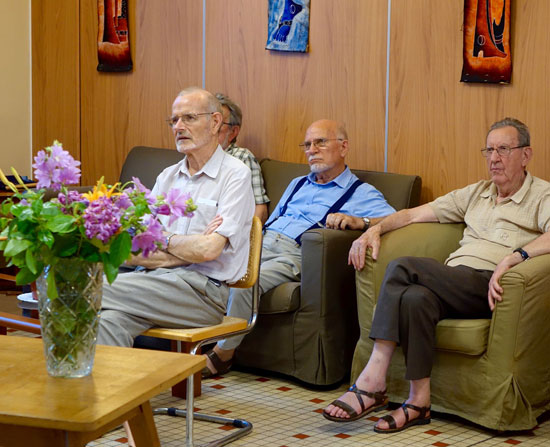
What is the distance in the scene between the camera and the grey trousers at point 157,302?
11.2ft

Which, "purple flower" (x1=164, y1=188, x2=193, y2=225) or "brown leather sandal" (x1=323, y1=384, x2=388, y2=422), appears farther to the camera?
"brown leather sandal" (x1=323, y1=384, x2=388, y2=422)

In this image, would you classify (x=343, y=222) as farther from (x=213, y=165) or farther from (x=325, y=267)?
(x=213, y=165)

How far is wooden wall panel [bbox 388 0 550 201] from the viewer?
14.0 feet

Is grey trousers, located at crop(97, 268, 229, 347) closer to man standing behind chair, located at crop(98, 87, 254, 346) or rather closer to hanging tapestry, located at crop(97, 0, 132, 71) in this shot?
man standing behind chair, located at crop(98, 87, 254, 346)

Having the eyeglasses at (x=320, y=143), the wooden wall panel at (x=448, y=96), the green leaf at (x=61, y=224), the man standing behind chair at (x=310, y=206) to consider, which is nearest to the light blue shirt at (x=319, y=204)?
the man standing behind chair at (x=310, y=206)

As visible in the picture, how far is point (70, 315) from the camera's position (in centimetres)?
225

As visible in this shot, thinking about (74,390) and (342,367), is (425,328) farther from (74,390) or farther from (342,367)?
(74,390)

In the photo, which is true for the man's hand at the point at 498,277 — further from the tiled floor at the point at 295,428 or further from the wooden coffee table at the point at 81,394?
the wooden coffee table at the point at 81,394

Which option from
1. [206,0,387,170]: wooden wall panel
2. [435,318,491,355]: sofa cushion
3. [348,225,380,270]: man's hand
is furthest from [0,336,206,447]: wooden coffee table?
[206,0,387,170]: wooden wall panel

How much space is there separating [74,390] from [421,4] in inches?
120

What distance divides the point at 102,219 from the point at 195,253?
1.34m

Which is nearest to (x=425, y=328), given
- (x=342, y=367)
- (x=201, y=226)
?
(x=342, y=367)

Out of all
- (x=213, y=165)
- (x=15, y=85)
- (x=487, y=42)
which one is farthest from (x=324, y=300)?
(x=15, y=85)

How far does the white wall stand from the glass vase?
13.9 feet
